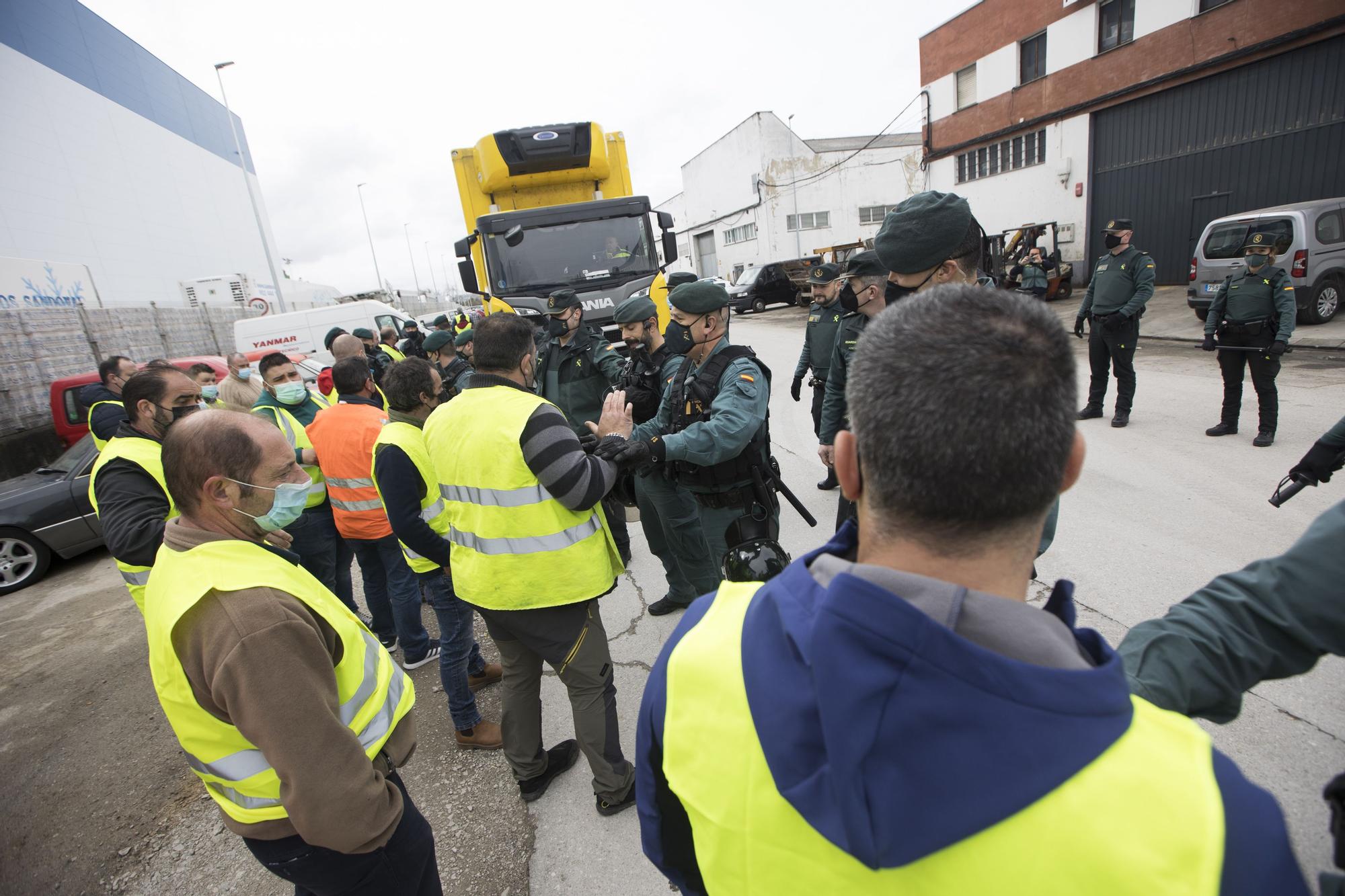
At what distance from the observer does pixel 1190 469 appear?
4863 mm

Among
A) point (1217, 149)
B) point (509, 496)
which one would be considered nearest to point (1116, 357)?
point (509, 496)

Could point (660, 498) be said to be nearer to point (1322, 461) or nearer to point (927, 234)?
point (927, 234)

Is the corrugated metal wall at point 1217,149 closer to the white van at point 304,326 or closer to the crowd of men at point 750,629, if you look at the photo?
the crowd of men at point 750,629

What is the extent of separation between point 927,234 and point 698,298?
3.81ft

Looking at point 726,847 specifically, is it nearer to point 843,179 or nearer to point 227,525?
point 227,525

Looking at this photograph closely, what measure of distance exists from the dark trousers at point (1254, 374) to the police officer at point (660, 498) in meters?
4.93

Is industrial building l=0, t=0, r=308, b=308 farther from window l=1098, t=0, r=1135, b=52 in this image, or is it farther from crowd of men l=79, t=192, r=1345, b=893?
window l=1098, t=0, r=1135, b=52

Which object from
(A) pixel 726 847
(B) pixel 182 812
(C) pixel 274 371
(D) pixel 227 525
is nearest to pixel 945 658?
(A) pixel 726 847

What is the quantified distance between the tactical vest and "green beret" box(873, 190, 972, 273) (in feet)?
2.81

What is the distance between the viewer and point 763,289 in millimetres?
23641

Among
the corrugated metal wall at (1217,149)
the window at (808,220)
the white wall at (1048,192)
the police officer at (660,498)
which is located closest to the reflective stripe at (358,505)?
the police officer at (660,498)

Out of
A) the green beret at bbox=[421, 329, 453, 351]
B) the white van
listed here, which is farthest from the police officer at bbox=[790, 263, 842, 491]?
the white van

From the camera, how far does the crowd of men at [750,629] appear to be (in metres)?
0.58

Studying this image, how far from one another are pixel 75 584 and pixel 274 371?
383cm
